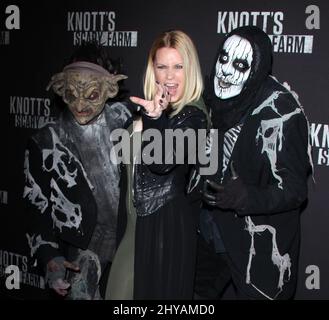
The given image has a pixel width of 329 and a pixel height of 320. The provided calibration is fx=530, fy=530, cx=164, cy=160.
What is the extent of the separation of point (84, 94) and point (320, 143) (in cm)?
97

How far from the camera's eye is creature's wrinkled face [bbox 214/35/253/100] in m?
1.77

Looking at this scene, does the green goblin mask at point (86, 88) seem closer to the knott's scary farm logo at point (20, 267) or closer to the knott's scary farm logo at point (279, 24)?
the knott's scary farm logo at point (279, 24)

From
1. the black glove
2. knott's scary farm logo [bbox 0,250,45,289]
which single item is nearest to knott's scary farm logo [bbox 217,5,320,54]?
the black glove

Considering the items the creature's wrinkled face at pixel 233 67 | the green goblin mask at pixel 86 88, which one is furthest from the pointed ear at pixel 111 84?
the creature's wrinkled face at pixel 233 67

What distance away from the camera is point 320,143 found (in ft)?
7.12

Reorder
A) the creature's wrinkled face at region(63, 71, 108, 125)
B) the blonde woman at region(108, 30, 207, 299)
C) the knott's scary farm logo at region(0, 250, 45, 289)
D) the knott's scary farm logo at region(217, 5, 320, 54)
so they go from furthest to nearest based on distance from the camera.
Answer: the knott's scary farm logo at region(0, 250, 45, 289) → the knott's scary farm logo at region(217, 5, 320, 54) → the creature's wrinkled face at region(63, 71, 108, 125) → the blonde woman at region(108, 30, 207, 299)

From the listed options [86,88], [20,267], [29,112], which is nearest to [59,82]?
[86,88]

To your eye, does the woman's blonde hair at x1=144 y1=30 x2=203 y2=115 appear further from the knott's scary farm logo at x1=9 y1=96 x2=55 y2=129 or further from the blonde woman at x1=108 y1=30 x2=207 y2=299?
the knott's scary farm logo at x1=9 y1=96 x2=55 y2=129

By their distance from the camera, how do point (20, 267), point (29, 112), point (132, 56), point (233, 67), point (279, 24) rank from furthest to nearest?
point (20, 267) < point (29, 112) < point (132, 56) < point (279, 24) < point (233, 67)

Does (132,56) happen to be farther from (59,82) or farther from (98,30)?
(59,82)

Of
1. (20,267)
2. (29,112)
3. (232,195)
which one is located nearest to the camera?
(232,195)

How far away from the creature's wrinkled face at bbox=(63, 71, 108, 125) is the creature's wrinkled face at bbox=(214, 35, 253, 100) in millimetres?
461
